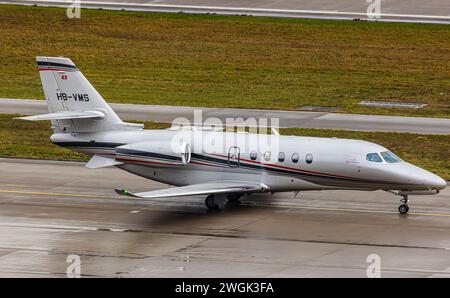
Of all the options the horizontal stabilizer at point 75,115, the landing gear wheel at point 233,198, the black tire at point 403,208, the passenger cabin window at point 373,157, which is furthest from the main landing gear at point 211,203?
the black tire at point 403,208

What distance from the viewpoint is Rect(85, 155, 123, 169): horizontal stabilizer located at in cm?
4294

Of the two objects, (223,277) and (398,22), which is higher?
(398,22)

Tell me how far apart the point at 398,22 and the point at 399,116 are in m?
26.8

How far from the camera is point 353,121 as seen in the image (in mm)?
59625

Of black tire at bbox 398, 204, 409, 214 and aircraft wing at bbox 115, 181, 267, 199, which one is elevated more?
aircraft wing at bbox 115, 181, 267, 199

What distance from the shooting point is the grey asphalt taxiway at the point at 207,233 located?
3428 cm

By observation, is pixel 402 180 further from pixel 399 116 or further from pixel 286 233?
pixel 399 116

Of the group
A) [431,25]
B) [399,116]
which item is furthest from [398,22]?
[399,116]

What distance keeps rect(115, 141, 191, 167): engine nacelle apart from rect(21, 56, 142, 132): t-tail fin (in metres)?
1.51

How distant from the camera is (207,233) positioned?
38594 mm

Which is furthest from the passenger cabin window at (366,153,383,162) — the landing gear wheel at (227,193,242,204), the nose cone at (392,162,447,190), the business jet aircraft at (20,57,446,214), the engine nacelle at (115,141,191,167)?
the engine nacelle at (115,141,191,167)

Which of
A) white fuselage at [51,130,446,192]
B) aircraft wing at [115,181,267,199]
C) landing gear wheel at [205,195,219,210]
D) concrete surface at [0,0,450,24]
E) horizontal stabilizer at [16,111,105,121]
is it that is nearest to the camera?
aircraft wing at [115,181,267,199]

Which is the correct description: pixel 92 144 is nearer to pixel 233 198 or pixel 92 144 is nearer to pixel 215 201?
pixel 215 201

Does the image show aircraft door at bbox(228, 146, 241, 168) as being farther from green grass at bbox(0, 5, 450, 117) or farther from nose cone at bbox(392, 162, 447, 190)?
green grass at bbox(0, 5, 450, 117)
